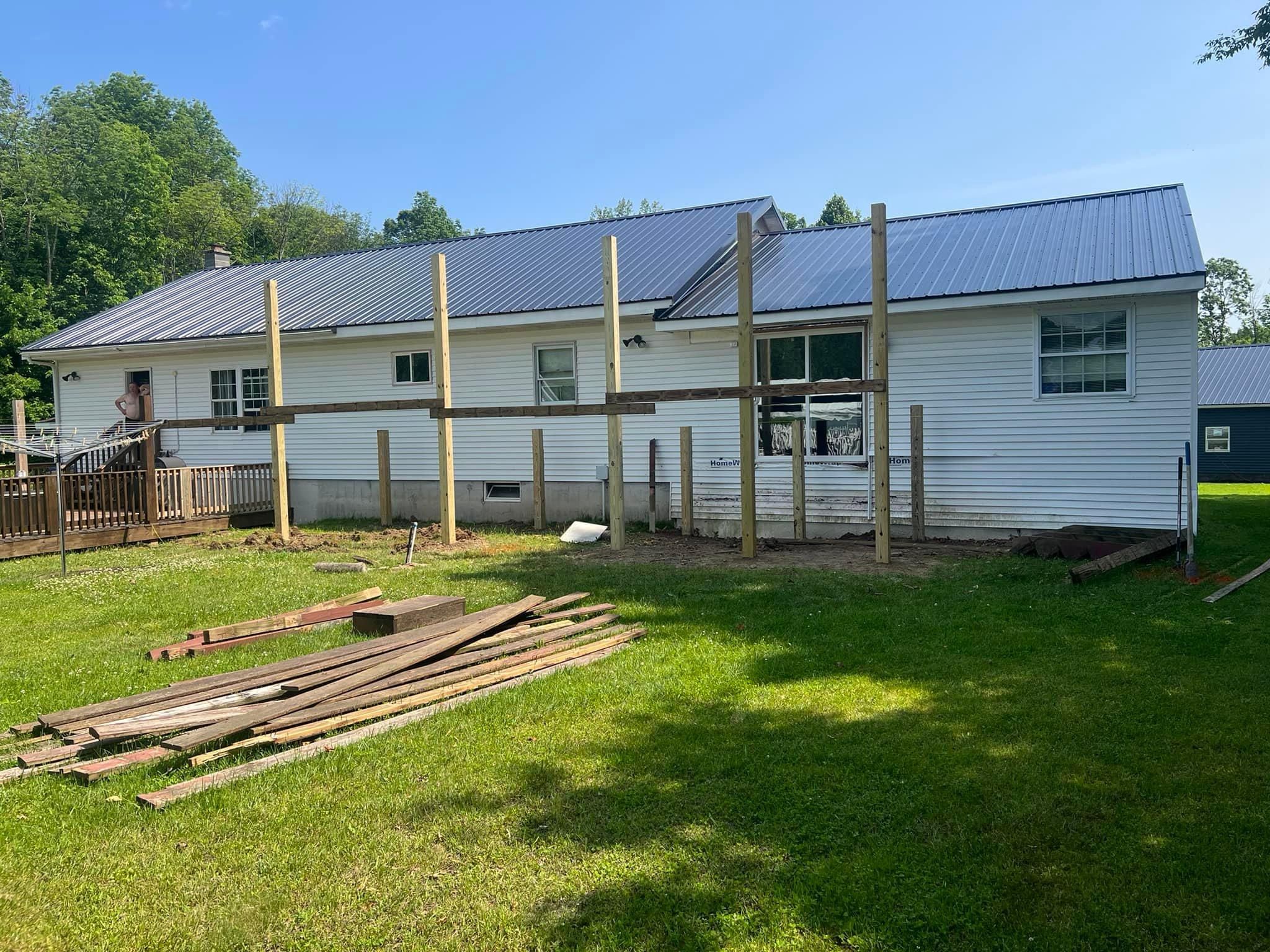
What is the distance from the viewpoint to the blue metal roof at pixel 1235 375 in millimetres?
31469

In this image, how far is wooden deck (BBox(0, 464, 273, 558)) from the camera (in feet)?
41.9

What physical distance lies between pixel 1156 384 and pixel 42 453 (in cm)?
1368

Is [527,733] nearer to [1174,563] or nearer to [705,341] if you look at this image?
[1174,563]

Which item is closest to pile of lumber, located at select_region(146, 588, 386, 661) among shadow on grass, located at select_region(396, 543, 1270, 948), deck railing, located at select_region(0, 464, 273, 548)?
shadow on grass, located at select_region(396, 543, 1270, 948)

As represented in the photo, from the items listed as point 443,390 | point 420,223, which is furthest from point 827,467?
point 420,223

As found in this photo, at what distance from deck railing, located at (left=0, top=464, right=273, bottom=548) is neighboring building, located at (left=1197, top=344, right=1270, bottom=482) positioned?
29263mm

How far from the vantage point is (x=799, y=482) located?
504 inches

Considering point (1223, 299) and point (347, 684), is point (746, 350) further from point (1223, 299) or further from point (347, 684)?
point (1223, 299)

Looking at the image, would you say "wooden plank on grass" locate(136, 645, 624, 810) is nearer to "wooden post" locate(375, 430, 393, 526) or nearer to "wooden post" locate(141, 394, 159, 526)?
"wooden post" locate(375, 430, 393, 526)

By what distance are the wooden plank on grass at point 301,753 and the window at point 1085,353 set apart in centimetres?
899

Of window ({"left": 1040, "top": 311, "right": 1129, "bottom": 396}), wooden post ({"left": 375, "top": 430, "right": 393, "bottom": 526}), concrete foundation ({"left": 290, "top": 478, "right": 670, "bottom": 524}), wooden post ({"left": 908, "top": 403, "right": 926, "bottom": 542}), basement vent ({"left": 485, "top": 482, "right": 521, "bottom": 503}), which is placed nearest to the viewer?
window ({"left": 1040, "top": 311, "right": 1129, "bottom": 396})

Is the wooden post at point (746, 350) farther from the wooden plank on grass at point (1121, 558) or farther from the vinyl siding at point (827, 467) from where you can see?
the wooden plank on grass at point (1121, 558)

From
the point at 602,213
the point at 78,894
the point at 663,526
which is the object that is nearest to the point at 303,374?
the point at 663,526

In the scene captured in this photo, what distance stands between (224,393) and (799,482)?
40.6 feet
